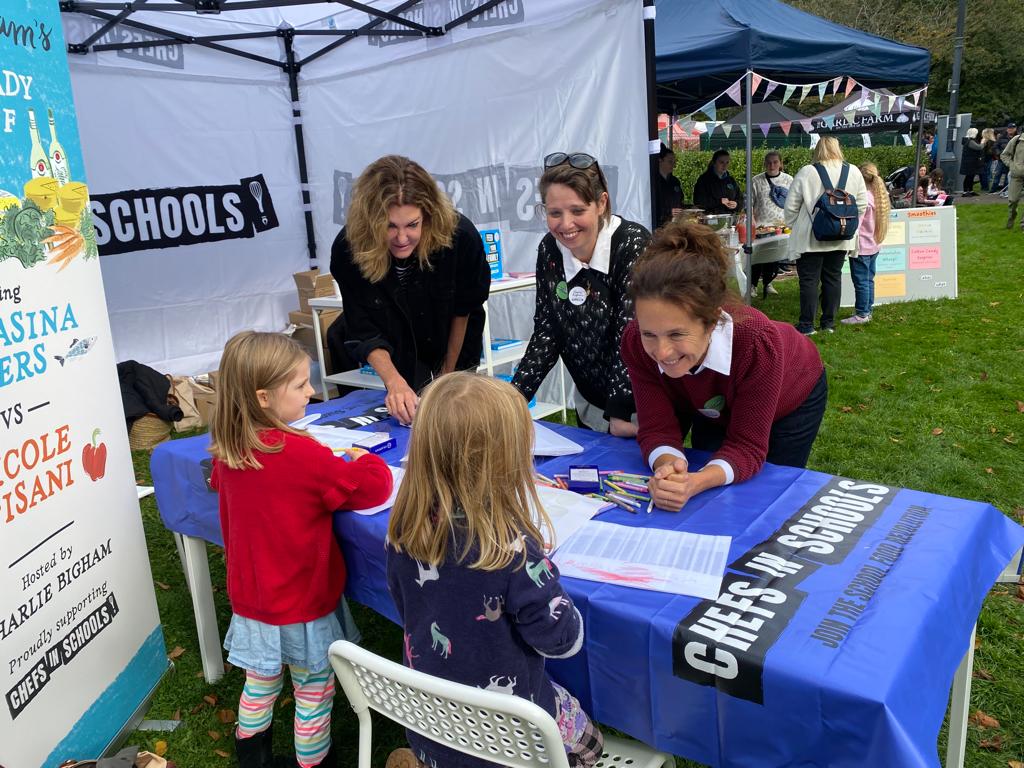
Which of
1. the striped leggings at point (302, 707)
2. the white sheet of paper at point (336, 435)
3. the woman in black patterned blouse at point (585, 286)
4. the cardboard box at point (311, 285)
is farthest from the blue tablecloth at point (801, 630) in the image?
the cardboard box at point (311, 285)

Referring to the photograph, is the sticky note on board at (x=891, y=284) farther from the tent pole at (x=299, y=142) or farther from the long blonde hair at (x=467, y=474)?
the long blonde hair at (x=467, y=474)

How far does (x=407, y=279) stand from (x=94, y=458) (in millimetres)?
1180

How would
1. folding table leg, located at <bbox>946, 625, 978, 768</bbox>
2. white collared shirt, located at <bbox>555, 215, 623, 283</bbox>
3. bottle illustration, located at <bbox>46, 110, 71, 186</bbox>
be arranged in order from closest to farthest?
1. folding table leg, located at <bbox>946, 625, 978, 768</bbox>
2. bottle illustration, located at <bbox>46, 110, 71, 186</bbox>
3. white collared shirt, located at <bbox>555, 215, 623, 283</bbox>

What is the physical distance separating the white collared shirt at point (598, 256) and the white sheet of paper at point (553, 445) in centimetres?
47

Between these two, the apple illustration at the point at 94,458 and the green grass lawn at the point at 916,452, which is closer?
the apple illustration at the point at 94,458

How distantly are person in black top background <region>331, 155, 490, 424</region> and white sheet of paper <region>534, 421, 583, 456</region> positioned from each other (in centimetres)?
46

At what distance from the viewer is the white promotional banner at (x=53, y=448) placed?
1.78 metres

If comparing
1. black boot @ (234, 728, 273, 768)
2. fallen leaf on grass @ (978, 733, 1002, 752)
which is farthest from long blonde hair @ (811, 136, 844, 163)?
black boot @ (234, 728, 273, 768)

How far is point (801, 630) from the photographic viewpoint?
126 centimetres

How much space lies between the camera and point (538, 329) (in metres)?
2.53

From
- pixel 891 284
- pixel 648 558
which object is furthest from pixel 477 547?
pixel 891 284

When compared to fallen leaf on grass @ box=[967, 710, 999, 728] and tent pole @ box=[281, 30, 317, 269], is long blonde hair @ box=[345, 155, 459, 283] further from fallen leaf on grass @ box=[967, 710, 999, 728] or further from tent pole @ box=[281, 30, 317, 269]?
tent pole @ box=[281, 30, 317, 269]

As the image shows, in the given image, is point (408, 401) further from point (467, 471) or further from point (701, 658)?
point (701, 658)

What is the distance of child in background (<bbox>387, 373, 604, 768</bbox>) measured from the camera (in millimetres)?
1300
